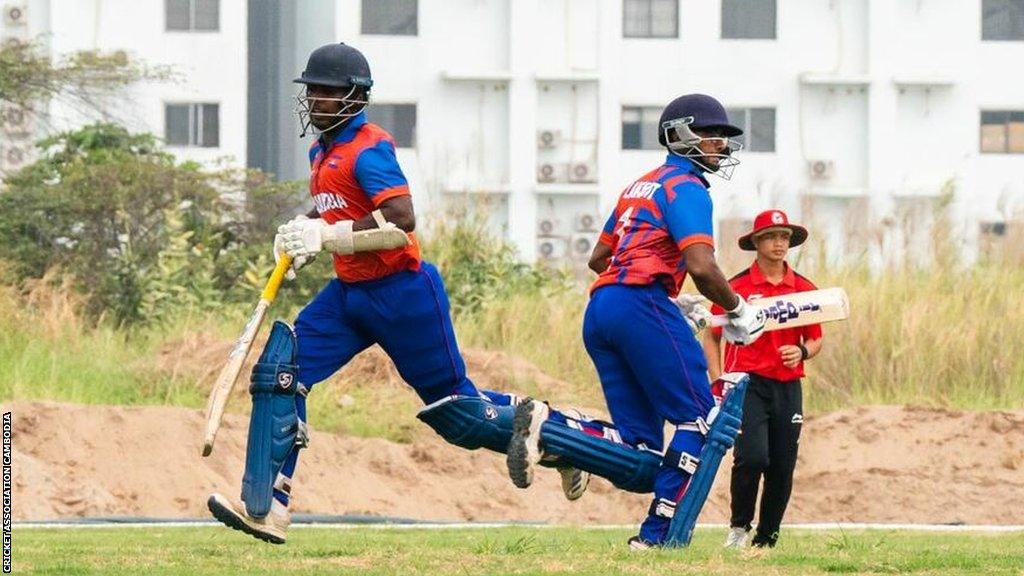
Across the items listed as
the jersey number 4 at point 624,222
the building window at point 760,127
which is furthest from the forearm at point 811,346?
the building window at point 760,127

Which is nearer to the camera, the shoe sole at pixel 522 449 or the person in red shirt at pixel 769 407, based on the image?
the shoe sole at pixel 522 449

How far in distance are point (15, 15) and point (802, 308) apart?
1334 inches

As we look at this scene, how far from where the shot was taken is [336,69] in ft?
33.9

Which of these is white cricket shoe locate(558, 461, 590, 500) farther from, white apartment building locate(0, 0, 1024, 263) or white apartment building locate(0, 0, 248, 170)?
white apartment building locate(0, 0, 248, 170)

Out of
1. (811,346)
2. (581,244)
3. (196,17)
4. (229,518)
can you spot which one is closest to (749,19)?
(581,244)

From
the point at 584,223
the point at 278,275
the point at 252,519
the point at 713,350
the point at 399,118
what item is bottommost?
the point at 252,519

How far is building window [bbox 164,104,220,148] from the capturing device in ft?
142

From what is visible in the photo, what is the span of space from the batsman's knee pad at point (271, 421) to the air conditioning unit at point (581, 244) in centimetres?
3258

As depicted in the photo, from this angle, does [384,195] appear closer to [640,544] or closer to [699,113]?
[699,113]

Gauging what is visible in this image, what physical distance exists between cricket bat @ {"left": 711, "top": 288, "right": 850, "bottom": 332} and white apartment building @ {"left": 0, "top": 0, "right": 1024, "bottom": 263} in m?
30.7

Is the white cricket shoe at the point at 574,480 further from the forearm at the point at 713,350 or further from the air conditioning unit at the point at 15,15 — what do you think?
the air conditioning unit at the point at 15,15

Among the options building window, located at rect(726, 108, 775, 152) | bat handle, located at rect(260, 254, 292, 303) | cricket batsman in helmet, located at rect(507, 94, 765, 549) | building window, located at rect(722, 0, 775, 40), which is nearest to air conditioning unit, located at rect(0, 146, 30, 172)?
building window, located at rect(726, 108, 775, 152)

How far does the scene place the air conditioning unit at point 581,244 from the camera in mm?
43125

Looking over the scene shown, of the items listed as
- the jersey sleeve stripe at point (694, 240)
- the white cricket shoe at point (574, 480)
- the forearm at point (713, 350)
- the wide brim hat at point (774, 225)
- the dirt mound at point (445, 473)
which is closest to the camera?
the jersey sleeve stripe at point (694, 240)
